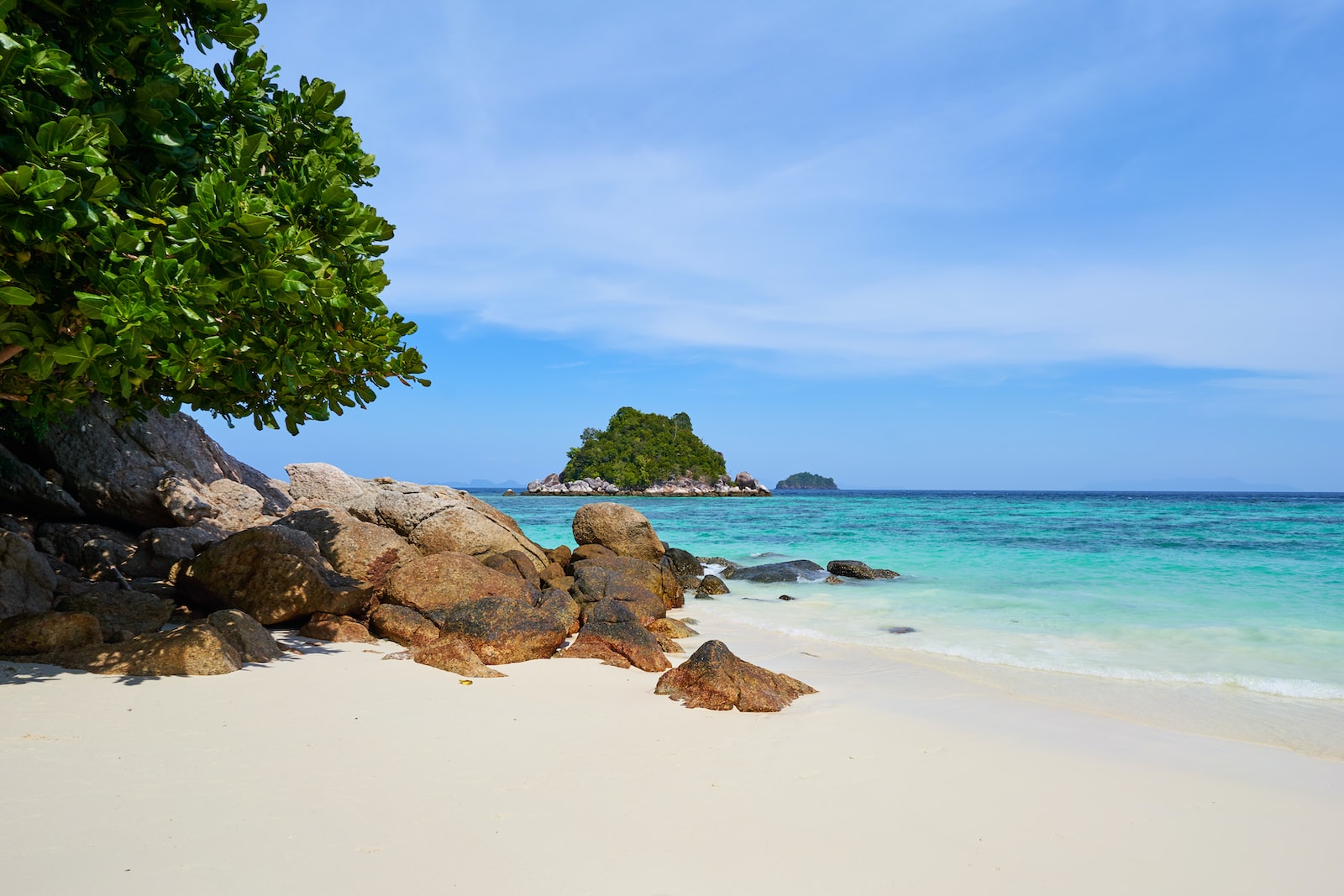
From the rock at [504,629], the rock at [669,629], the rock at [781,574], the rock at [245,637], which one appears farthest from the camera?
the rock at [781,574]

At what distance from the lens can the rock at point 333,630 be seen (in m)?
7.92

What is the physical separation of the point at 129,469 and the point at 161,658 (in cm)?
588

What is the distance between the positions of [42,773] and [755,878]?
380 centimetres

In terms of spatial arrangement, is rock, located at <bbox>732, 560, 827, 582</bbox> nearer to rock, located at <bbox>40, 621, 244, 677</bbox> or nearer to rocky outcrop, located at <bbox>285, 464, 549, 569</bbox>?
rocky outcrop, located at <bbox>285, 464, 549, 569</bbox>

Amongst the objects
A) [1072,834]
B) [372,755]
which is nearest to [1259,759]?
[1072,834]

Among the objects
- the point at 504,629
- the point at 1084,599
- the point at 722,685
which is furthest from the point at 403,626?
the point at 1084,599

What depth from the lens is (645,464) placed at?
88.7m

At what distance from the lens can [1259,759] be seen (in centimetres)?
552

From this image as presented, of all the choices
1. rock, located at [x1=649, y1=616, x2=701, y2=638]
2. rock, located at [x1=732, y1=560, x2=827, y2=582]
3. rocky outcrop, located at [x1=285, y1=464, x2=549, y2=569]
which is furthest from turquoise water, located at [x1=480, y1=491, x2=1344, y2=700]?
rocky outcrop, located at [x1=285, y1=464, x2=549, y2=569]

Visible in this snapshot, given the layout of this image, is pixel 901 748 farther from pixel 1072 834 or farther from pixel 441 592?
pixel 441 592

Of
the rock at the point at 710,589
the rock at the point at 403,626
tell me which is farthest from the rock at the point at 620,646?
the rock at the point at 710,589

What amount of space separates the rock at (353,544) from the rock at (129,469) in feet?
5.25

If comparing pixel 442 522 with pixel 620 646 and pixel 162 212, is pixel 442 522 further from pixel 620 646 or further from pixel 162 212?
pixel 162 212

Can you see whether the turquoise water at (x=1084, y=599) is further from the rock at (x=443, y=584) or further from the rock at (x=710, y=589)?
A: the rock at (x=443, y=584)
